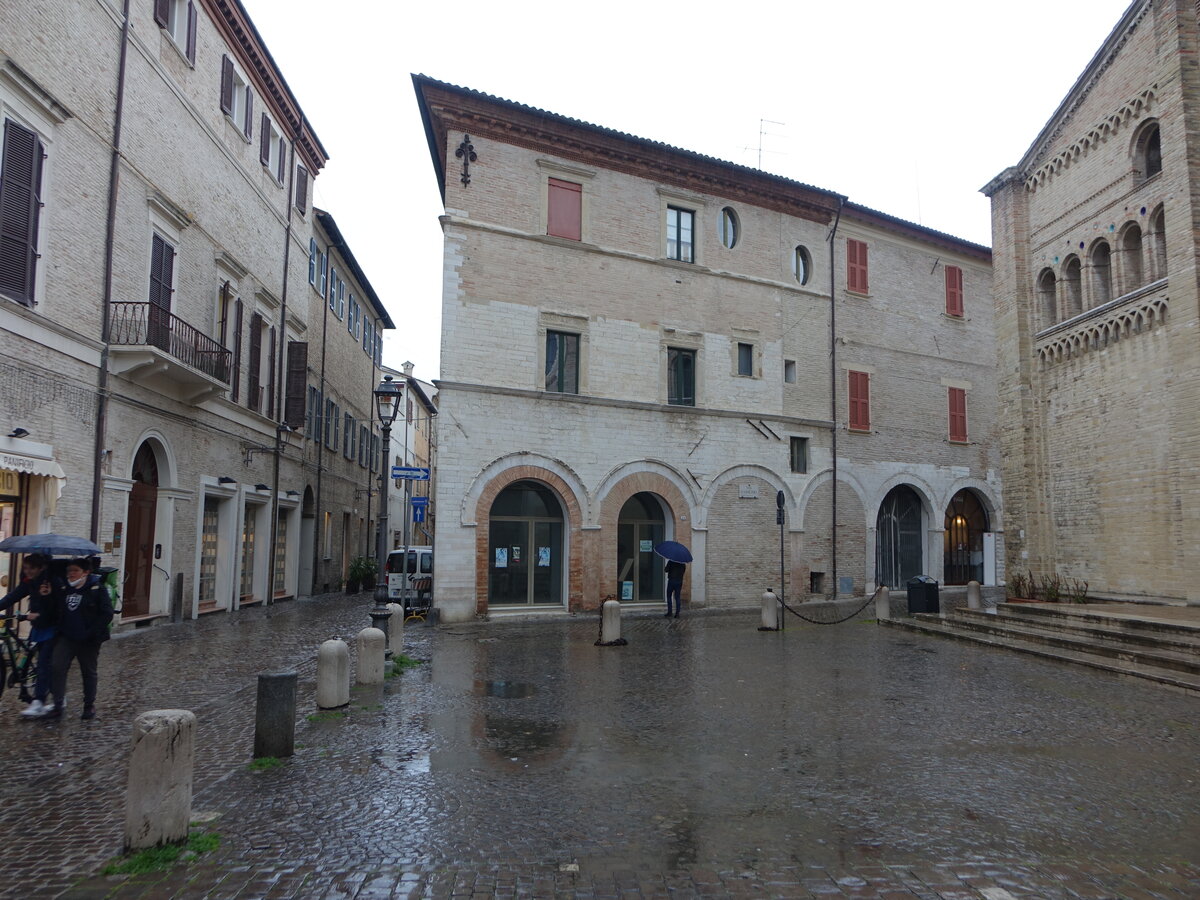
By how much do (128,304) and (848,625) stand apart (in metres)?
15.2

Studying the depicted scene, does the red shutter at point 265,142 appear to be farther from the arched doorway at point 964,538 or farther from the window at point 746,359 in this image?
the arched doorway at point 964,538

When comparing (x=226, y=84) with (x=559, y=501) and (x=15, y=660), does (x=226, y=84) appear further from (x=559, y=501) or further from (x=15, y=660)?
(x=15, y=660)

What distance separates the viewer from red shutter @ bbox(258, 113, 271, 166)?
21.6 metres

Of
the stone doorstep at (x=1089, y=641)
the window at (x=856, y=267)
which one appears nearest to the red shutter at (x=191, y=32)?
the window at (x=856, y=267)

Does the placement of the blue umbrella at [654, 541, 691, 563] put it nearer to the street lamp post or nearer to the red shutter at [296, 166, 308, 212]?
the street lamp post

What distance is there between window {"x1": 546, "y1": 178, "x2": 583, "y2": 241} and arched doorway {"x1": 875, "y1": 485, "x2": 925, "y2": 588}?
480 inches


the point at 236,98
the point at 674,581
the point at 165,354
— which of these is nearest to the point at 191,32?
the point at 236,98

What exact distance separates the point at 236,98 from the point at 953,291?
21.4m

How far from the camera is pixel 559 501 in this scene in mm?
19578

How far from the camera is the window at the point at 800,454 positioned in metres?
22.9

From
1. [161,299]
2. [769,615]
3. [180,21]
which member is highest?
[180,21]

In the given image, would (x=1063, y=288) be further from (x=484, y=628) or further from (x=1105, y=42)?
(x=484, y=628)

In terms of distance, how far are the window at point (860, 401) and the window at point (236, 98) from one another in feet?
57.7

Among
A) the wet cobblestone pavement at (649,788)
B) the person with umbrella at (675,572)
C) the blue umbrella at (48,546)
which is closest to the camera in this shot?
the wet cobblestone pavement at (649,788)
